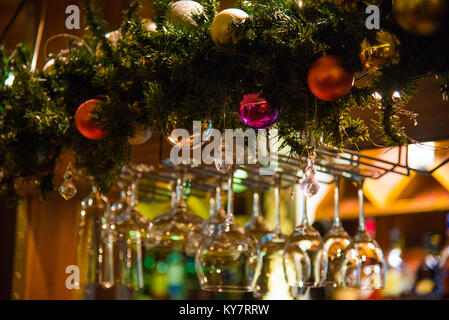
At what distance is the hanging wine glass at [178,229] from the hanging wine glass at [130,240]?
0.16 ft

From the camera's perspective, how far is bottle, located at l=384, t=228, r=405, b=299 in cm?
208

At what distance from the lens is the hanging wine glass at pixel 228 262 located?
39.9 inches

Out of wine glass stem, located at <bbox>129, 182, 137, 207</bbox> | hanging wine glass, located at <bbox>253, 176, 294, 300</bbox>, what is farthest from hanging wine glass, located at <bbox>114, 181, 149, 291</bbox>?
hanging wine glass, located at <bbox>253, 176, 294, 300</bbox>

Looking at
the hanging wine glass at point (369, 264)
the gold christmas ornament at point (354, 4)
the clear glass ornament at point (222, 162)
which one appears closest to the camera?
the gold christmas ornament at point (354, 4)

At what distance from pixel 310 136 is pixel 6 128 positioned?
2.36ft

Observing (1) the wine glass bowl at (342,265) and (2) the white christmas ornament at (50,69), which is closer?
(1) the wine glass bowl at (342,265)

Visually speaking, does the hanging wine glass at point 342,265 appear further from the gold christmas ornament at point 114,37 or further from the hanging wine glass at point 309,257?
the gold christmas ornament at point 114,37

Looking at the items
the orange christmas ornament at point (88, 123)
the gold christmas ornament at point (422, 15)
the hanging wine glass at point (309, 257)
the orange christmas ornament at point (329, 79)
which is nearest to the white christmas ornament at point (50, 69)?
the orange christmas ornament at point (88, 123)

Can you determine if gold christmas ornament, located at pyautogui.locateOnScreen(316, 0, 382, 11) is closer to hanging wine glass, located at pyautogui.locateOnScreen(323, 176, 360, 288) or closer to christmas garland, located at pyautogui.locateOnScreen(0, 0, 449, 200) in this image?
christmas garland, located at pyautogui.locateOnScreen(0, 0, 449, 200)

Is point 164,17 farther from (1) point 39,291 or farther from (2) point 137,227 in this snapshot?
(1) point 39,291

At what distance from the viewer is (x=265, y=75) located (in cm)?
86

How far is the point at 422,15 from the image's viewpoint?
640 millimetres

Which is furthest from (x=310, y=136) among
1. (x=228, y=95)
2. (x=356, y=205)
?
(x=356, y=205)

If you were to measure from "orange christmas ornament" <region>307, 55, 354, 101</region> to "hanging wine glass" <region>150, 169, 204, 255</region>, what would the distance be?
677mm
